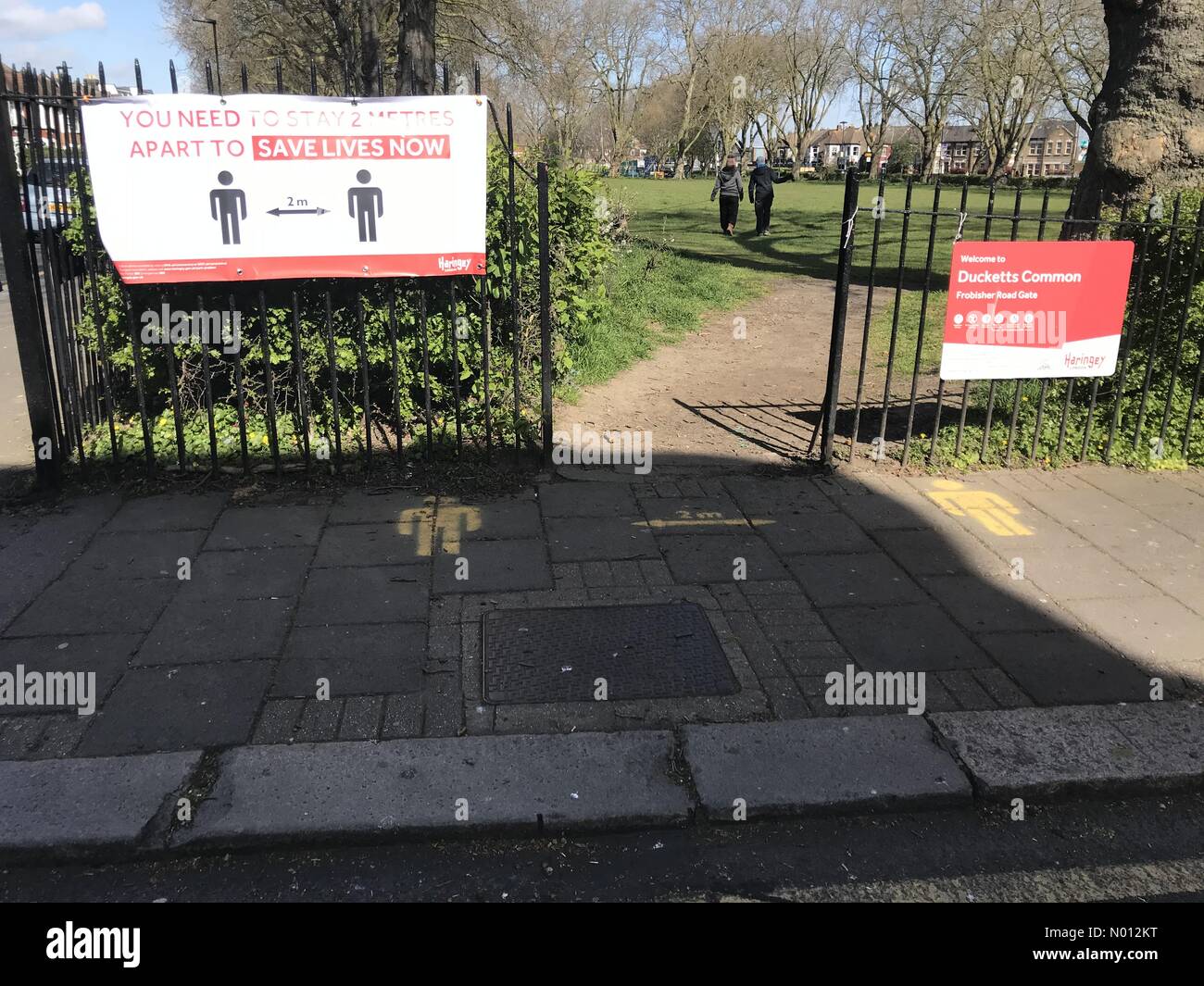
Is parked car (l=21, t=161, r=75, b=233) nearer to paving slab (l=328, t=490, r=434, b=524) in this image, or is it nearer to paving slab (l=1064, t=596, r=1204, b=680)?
paving slab (l=328, t=490, r=434, b=524)

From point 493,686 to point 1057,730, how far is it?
2192 millimetres

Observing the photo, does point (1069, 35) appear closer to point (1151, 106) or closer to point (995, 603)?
point (1151, 106)

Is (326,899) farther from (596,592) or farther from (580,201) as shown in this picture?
(580,201)

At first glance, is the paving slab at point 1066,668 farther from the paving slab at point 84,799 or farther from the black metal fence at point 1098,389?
the paving slab at point 84,799

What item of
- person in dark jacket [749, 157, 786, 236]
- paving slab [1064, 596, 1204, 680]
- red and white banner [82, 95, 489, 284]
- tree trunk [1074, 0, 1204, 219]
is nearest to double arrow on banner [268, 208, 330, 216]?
red and white banner [82, 95, 489, 284]

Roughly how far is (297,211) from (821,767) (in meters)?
4.09

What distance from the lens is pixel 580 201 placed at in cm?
706

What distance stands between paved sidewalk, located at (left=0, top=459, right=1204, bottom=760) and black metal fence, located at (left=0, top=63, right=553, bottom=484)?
0.59 metres

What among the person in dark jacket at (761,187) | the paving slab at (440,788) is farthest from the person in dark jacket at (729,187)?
the paving slab at (440,788)

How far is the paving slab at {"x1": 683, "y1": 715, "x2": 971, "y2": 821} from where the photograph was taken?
122 inches

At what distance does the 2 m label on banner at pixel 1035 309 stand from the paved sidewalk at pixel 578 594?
799 mm

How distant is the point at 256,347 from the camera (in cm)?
596
